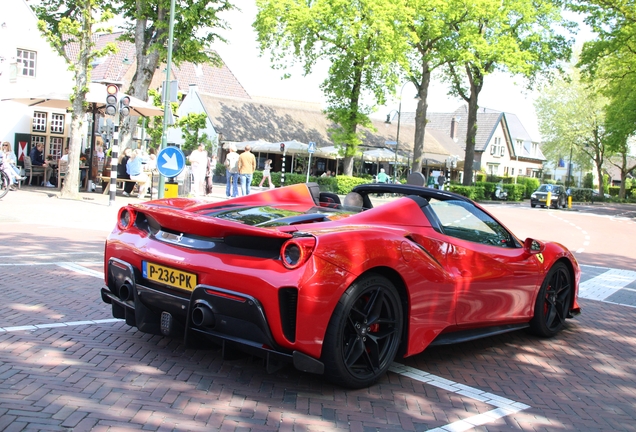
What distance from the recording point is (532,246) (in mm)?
5902

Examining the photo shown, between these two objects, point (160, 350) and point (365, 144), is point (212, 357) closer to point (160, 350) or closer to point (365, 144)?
point (160, 350)

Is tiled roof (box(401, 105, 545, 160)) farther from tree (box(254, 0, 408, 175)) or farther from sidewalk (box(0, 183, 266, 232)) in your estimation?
sidewalk (box(0, 183, 266, 232))

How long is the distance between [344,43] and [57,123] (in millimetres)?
16215

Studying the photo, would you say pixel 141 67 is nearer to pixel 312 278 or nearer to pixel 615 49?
pixel 312 278

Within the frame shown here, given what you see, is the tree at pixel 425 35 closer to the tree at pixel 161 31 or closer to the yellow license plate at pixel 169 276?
the tree at pixel 161 31

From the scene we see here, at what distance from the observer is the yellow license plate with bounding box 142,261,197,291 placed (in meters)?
4.10

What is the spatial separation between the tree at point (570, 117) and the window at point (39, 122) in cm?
5378

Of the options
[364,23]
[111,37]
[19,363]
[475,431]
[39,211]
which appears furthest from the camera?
[111,37]

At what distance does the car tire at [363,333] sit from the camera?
3.96m

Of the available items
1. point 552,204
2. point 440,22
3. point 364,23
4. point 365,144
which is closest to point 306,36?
point 364,23

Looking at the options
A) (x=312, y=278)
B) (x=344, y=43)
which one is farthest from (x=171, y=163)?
(x=344, y=43)

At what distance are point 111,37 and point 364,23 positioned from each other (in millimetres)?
29123

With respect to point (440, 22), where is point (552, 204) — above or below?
below

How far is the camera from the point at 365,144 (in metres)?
59.6
